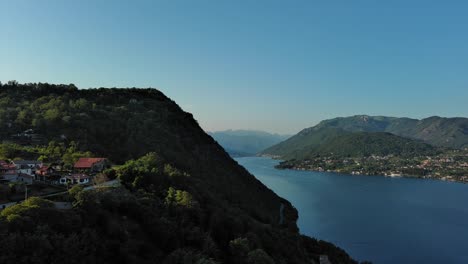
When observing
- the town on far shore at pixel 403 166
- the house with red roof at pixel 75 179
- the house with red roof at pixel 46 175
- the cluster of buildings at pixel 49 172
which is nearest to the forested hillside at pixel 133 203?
the house with red roof at pixel 75 179

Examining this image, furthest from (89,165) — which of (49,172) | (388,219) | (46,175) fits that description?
(388,219)

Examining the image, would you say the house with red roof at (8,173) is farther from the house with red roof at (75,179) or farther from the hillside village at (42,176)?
the house with red roof at (75,179)

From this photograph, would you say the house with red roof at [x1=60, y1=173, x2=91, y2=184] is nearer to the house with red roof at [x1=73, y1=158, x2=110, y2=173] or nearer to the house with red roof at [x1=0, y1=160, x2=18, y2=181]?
the house with red roof at [x1=73, y1=158, x2=110, y2=173]

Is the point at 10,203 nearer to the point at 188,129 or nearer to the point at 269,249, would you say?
the point at 269,249

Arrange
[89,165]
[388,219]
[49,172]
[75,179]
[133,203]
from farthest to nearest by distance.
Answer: [388,219] < [89,165] < [49,172] < [75,179] < [133,203]

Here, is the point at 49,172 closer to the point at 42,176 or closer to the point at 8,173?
the point at 42,176

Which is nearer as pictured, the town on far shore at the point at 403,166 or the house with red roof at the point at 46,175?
the house with red roof at the point at 46,175

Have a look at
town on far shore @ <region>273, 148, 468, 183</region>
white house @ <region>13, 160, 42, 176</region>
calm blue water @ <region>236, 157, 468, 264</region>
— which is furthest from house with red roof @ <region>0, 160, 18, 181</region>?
town on far shore @ <region>273, 148, 468, 183</region>
